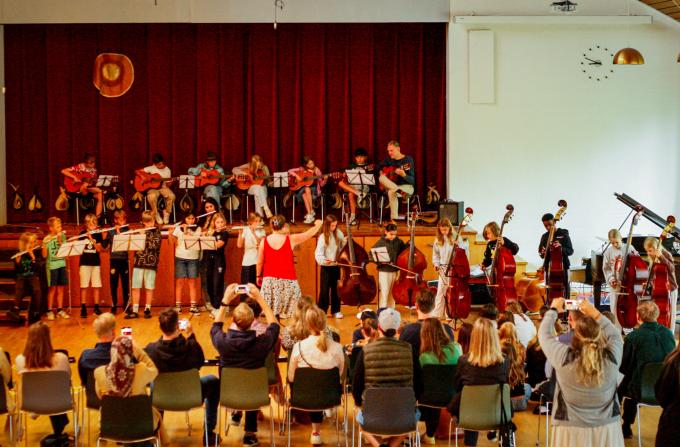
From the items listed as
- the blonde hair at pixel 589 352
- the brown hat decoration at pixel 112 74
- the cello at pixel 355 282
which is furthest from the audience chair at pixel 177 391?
the brown hat decoration at pixel 112 74

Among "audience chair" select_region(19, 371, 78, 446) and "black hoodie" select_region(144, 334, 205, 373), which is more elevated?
"black hoodie" select_region(144, 334, 205, 373)

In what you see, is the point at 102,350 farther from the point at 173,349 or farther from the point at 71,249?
the point at 71,249

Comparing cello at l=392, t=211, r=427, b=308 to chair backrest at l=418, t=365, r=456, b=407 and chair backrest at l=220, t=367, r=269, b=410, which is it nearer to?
chair backrest at l=418, t=365, r=456, b=407

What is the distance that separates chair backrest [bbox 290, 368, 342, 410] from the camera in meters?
7.06

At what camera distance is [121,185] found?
16219 millimetres

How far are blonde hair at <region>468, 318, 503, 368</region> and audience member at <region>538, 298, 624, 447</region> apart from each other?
0.47 m

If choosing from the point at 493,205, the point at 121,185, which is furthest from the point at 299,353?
the point at 121,185

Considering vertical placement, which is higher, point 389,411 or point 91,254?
point 91,254

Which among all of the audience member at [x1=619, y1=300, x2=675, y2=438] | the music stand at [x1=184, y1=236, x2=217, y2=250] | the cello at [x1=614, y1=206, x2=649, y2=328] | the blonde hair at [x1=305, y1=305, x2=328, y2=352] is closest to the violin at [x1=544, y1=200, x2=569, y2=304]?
the cello at [x1=614, y1=206, x2=649, y2=328]

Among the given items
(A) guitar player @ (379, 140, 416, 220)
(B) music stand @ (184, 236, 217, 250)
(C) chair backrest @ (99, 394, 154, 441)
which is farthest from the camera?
Result: (A) guitar player @ (379, 140, 416, 220)

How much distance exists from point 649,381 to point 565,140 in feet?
28.7

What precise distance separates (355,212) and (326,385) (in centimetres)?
794

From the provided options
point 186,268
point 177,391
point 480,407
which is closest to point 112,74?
point 186,268

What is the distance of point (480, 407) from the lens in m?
6.65
